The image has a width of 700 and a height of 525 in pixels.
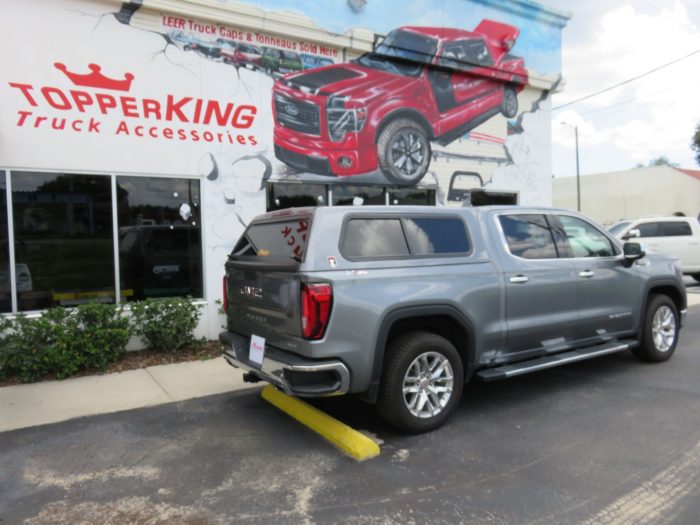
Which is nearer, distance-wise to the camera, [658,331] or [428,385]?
[428,385]

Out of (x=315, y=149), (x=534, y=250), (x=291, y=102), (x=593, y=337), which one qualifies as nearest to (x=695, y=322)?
(x=593, y=337)

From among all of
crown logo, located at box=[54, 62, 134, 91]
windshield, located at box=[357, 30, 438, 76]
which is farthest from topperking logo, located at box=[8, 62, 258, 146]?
windshield, located at box=[357, 30, 438, 76]

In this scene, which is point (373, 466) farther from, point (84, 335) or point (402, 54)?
point (402, 54)

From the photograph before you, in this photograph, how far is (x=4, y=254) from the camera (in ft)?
21.5

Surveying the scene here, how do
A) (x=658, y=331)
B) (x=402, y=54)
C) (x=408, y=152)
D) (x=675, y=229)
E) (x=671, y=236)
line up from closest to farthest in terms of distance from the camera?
1. (x=658, y=331)
2. (x=402, y=54)
3. (x=408, y=152)
4. (x=671, y=236)
5. (x=675, y=229)

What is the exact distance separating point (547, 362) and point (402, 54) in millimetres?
6844

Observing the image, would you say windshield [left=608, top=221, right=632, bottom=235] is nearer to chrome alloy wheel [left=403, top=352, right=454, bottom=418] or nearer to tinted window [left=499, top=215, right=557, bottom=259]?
tinted window [left=499, top=215, right=557, bottom=259]

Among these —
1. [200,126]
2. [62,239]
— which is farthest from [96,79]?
[62,239]

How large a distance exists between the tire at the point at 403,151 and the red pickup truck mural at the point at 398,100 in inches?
0.7

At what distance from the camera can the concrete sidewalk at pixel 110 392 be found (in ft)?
16.6

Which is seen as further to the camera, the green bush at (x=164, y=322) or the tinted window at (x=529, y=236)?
the green bush at (x=164, y=322)

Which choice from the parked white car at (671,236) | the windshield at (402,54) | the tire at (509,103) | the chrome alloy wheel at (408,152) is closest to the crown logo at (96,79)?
the windshield at (402,54)

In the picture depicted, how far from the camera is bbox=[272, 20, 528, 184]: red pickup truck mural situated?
347 inches

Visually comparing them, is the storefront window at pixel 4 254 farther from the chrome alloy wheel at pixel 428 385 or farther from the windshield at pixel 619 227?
the windshield at pixel 619 227
